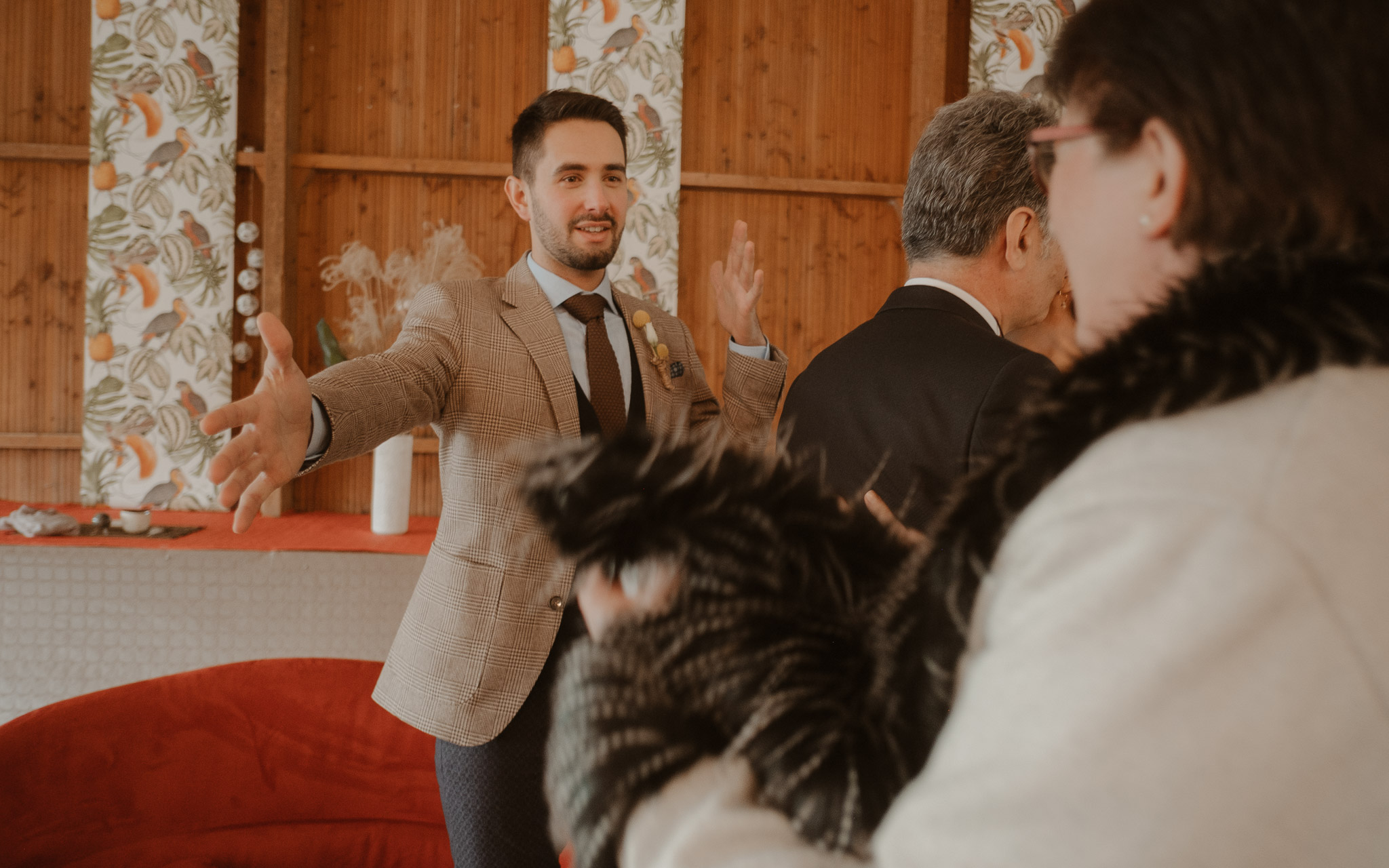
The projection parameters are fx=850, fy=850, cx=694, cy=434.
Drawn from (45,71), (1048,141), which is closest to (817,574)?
(1048,141)

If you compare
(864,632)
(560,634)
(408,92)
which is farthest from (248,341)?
(864,632)

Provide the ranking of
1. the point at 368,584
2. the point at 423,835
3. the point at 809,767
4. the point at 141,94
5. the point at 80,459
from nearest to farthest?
the point at 809,767 < the point at 423,835 < the point at 368,584 < the point at 141,94 < the point at 80,459

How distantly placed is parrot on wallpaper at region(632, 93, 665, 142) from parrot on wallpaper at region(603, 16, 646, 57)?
21 cm

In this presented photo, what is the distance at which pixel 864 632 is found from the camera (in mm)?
658

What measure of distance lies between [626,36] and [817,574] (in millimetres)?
3512

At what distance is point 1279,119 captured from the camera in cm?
51

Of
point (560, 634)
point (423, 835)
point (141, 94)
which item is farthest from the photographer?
point (141, 94)

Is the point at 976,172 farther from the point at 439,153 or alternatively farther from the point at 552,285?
the point at 439,153

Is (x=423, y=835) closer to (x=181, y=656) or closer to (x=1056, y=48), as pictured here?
(x=181, y=656)

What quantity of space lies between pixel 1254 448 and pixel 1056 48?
366 mm

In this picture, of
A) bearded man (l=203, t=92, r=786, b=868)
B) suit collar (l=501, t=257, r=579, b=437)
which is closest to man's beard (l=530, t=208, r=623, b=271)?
bearded man (l=203, t=92, r=786, b=868)

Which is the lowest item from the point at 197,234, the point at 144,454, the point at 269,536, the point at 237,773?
the point at 237,773

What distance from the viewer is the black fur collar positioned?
516mm

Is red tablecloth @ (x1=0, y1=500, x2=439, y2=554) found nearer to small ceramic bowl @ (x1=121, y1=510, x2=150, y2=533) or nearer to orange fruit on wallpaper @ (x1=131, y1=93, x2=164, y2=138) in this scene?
→ small ceramic bowl @ (x1=121, y1=510, x2=150, y2=533)
